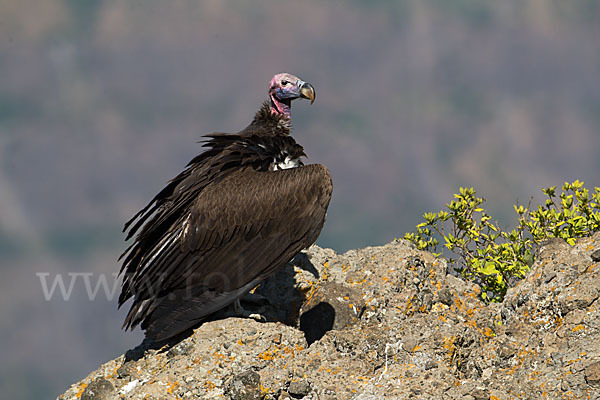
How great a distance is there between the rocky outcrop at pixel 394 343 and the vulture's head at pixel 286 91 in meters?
3.02

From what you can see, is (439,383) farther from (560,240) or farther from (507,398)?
(560,240)

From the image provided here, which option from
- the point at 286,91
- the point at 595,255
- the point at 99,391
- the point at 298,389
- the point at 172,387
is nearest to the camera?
the point at 298,389

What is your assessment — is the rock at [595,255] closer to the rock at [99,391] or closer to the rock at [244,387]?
the rock at [244,387]

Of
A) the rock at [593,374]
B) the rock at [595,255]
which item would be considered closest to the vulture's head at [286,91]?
the rock at [595,255]

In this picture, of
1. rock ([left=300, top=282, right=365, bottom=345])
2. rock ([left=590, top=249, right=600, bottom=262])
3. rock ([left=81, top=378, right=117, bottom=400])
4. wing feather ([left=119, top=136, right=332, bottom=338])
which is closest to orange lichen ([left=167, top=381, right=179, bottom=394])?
rock ([left=81, top=378, right=117, bottom=400])

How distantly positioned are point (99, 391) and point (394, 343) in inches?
129

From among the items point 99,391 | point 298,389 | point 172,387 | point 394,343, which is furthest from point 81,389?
point 394,343

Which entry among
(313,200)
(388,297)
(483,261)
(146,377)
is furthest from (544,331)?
(146,377)

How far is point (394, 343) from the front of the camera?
682cm

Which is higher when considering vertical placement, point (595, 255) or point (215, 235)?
point (215, 235)

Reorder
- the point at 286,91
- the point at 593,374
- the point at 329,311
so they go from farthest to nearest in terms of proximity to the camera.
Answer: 1. the point at 286,91
2. the point at 329,311
3. the point at 593,374

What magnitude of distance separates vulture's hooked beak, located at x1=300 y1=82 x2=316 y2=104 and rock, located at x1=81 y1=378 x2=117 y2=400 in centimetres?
518

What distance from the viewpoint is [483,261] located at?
9359 millimetres

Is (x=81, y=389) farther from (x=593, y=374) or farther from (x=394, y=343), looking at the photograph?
(x=593, y=374)
